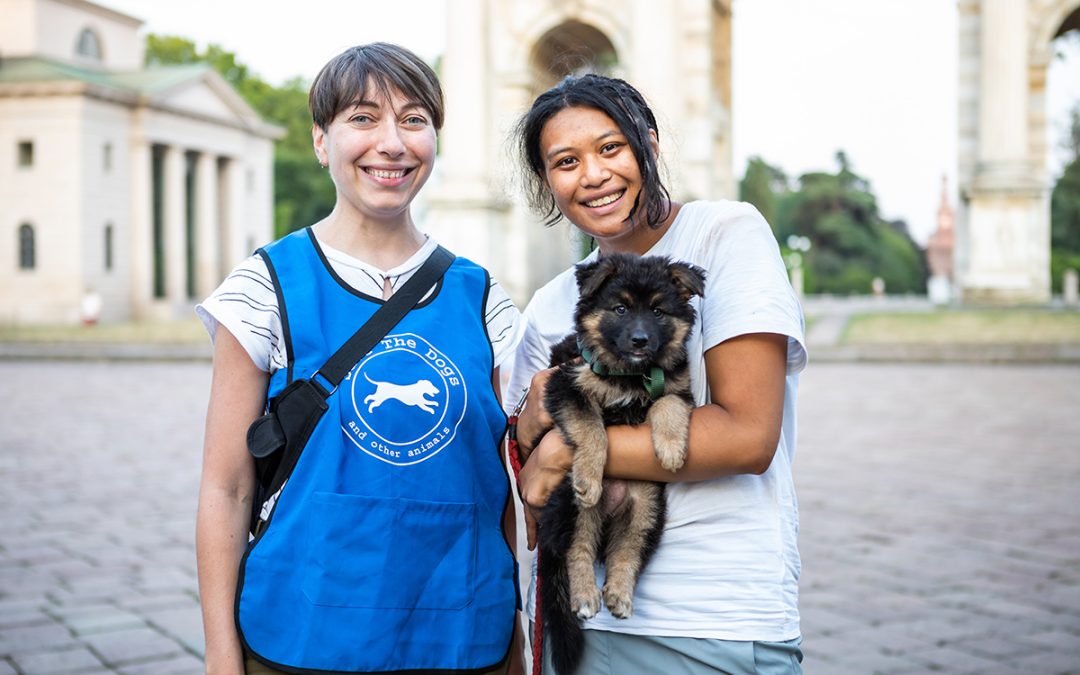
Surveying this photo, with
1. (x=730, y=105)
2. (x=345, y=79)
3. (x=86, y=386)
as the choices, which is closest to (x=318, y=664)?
(x=345, y=79)

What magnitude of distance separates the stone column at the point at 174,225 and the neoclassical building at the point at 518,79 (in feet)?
120

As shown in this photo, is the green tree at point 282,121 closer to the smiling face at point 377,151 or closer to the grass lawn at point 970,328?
the grass lawn at point 970,328

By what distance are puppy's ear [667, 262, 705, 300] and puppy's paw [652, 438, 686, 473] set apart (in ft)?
1.10

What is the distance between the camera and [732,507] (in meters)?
2.41

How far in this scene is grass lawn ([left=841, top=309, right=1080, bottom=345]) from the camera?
22156 millimetres

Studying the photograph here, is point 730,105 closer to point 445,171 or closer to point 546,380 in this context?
point 445,171

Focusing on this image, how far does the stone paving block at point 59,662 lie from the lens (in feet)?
16.6

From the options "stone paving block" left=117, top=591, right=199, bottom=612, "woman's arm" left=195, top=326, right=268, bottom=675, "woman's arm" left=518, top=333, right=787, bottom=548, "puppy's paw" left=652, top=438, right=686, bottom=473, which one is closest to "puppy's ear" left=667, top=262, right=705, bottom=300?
"woman's arm" left=518, top=333, right=787, bottom=548

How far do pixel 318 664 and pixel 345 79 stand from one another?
1.32 metres

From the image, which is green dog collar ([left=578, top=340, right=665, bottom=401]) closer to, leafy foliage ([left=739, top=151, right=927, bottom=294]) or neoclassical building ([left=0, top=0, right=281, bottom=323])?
neoclassical building ([left=0, top=0, right=281, bottom=323])

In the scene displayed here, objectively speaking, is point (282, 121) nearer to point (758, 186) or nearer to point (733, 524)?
point (758, 186)

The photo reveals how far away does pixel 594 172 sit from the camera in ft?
8.55

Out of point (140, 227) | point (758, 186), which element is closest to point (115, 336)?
point (140, 227)

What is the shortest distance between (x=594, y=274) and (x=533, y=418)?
1.25 ft
